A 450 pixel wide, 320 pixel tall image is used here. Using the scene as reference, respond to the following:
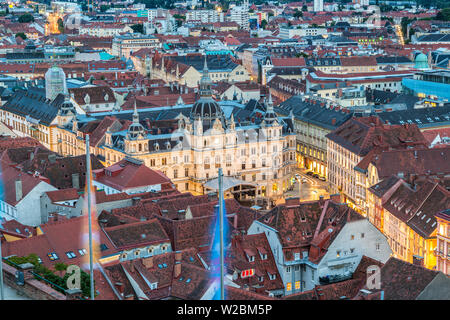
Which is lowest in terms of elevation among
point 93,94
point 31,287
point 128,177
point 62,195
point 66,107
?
point 128,177

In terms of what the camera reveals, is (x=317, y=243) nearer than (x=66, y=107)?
Yes

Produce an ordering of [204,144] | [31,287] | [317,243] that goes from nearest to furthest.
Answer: [31,287]
[317,243]
[204,144]

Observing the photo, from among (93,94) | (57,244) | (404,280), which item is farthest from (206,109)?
(404,280)

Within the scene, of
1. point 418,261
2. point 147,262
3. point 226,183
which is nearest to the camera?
point 147,262

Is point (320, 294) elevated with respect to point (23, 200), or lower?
elevated

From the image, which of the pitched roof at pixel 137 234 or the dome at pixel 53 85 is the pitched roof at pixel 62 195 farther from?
the dome at pixel 53 85

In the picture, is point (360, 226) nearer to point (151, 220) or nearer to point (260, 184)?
point (151, 220)

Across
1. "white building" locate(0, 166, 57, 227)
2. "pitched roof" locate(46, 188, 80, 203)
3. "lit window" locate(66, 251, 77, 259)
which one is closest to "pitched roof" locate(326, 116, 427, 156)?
"pitched roof" locate(46, 188, 80, 203)

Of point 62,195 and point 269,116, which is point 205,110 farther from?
point 62,195

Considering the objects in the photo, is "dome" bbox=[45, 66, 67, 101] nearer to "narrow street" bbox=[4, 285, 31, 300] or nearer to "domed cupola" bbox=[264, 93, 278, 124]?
"domed cupola" bbox=[264, 93, 278, 124]

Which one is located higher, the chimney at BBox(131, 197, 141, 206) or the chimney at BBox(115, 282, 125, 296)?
the chimney at BBox(115, 282, 125, 296)

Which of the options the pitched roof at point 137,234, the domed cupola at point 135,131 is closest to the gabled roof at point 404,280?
the pitched roof at point 137,234
